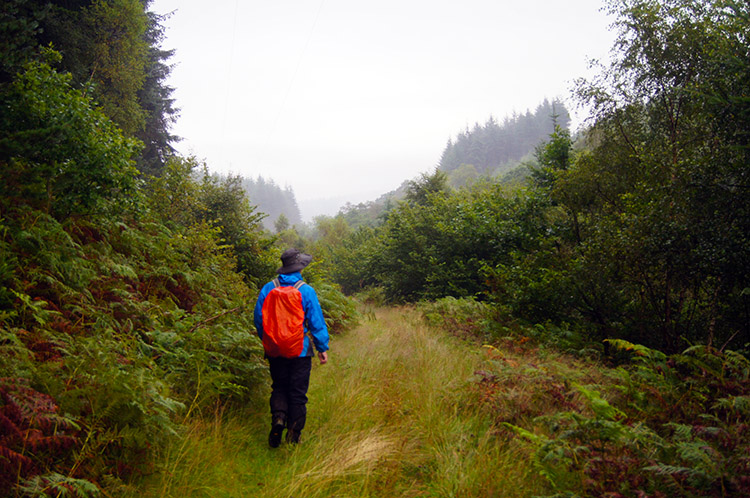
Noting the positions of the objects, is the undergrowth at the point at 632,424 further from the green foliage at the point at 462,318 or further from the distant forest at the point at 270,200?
the distant forest at the point at 270,200

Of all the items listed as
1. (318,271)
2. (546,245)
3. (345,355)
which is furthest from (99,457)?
(318,271)

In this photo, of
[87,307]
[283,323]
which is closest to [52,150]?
[87,307]

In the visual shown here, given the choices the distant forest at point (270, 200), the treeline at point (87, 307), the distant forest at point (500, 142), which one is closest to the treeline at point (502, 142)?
the distant forest at point (500, 142)

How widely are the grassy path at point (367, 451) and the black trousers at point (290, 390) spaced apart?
1.02ft

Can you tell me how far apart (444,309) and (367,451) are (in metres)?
9.23

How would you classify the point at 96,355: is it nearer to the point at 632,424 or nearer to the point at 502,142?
the point at 632,424

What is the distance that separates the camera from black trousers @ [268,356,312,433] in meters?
Result: 4.07

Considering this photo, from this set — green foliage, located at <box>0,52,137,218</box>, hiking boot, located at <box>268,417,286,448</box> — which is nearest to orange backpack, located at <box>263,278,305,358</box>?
hiking boot, located at <box>268,417,286,448</box>

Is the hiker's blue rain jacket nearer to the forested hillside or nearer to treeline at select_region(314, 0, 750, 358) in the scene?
the forested hillside

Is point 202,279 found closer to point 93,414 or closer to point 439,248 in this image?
point 93,414

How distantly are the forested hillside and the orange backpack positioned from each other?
74cm

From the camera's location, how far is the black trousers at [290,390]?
13.4ft

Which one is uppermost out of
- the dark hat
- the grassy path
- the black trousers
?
the dark hat

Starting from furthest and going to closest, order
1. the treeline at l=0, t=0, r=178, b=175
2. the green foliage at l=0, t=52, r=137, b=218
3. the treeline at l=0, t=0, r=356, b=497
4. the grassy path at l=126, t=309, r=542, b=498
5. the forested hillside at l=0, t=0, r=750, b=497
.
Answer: the treeline at l=0, t=0, r=178, b=175
the green foliage at l=0, t=52, r=137, b=218
the grassy path at l=126, t=309, r=542, b=498
the forested hillside at l=0, t=0, r=750, b=497
the treeline at l=0, t=0, r=356, b=497
